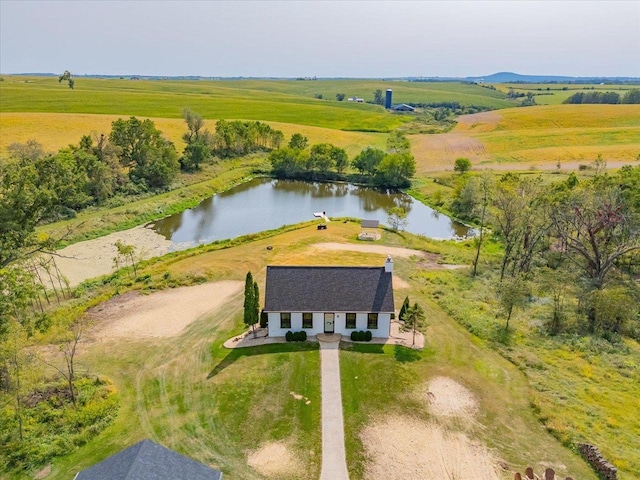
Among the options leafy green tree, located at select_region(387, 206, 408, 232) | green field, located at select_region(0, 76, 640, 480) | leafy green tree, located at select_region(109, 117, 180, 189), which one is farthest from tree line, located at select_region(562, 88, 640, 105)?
leafy green tree, located at select_region(109, 117, 180, 189)

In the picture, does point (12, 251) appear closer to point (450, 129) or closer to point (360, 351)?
point (360, 351)

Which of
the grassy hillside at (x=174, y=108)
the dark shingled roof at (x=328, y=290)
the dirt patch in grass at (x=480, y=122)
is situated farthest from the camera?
the dirt patch in grass at (x=480, y=122)

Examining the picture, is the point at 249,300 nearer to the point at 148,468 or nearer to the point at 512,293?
the point at 148,468

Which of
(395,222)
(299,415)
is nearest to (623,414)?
(299,415)

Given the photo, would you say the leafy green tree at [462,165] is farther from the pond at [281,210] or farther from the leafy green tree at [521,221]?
the leafy green tree at [521,221]

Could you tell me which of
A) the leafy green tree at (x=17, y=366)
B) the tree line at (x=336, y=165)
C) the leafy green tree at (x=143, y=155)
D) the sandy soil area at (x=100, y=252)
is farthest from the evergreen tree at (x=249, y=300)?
the tree line at (x=336, y=165)

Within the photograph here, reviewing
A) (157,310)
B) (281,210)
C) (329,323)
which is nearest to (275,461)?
(329,323)

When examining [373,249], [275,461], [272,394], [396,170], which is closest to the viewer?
[275,461]
